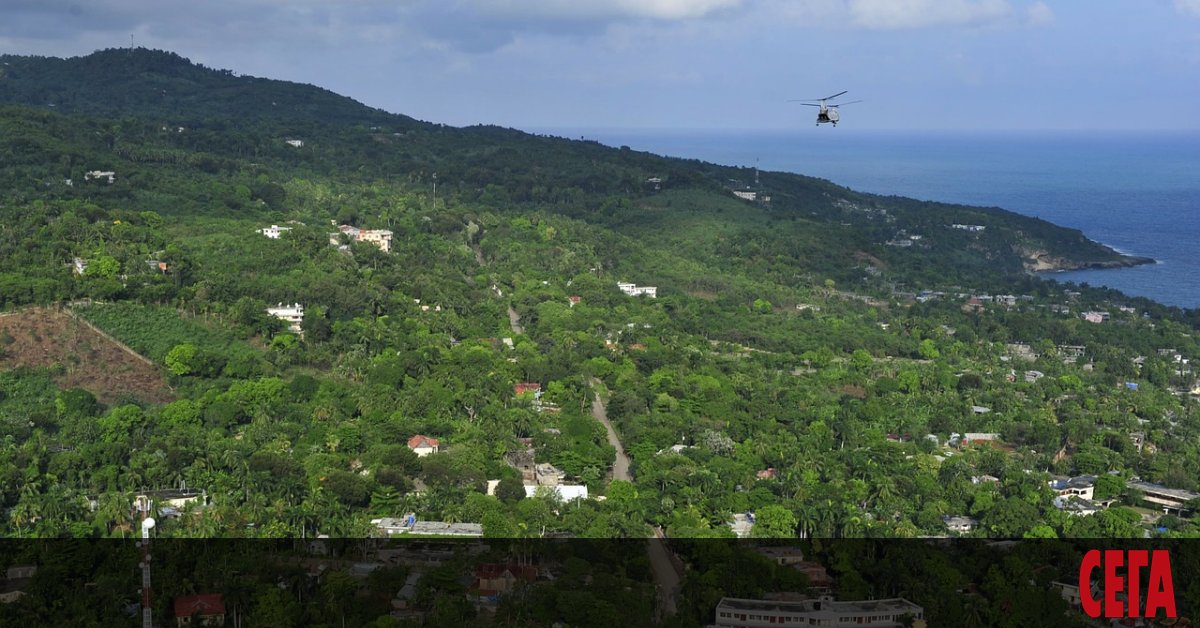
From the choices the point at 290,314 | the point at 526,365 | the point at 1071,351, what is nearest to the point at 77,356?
the point at 290,314

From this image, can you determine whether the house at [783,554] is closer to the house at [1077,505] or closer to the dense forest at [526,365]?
the dense forest at [526,365]

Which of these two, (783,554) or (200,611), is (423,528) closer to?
(200,611)

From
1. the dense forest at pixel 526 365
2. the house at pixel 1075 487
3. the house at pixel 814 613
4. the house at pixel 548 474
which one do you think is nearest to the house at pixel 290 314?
the dense forest at pixel 526 365

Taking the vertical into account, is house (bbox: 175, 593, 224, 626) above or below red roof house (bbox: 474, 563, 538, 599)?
below

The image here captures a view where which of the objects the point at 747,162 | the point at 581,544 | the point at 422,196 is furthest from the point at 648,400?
the point at 747,162

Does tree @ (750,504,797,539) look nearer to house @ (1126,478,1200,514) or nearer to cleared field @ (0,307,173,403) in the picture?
house @ (1126,478,1200,514)

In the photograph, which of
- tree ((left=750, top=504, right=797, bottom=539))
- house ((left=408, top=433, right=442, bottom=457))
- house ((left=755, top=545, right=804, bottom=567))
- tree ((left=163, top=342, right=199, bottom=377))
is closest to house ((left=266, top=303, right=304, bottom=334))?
tree ((left=163, top=342, right=199, bottom=377))

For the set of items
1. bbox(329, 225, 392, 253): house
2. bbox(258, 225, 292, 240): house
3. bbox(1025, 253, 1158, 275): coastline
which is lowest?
bbox(1025, 253, 1158, 275): coastline
